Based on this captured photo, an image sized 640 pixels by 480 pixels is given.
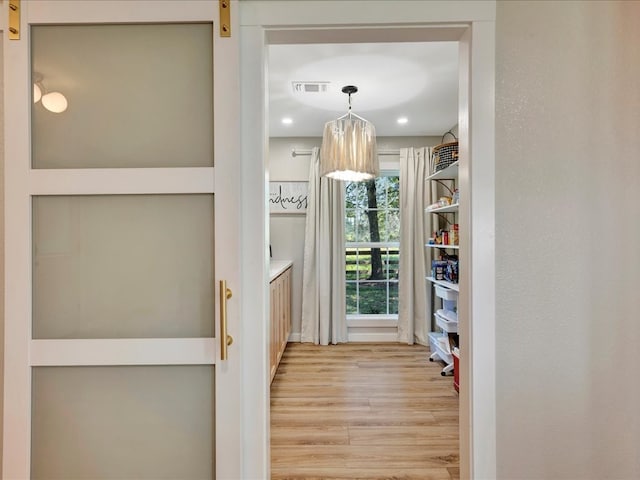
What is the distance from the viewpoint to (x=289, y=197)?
13.2ft

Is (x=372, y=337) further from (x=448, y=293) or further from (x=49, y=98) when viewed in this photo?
(x=49, y=98)

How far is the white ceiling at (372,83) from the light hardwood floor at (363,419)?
7.66 ft

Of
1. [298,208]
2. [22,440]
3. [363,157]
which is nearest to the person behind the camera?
[22,440]

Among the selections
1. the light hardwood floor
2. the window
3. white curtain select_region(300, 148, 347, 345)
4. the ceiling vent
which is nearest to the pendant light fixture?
the ceiling vent

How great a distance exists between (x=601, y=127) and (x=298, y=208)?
307 centimetres

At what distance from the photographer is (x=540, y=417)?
122 cm

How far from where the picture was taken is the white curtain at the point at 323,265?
12.6 ft

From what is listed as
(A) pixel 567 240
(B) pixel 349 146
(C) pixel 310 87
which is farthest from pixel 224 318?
(C) pixel 310 87

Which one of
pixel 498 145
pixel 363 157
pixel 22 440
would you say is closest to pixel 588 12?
pixel 498 145

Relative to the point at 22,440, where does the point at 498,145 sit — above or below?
above

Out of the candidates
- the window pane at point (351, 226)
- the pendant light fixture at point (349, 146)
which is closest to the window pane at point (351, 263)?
the window pane at point (351, 226)

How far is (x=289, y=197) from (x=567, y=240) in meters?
3.11

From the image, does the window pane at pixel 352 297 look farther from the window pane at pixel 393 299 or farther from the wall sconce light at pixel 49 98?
the wall sconce light at pixel 49 98

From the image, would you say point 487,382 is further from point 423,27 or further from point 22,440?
point 22,440
